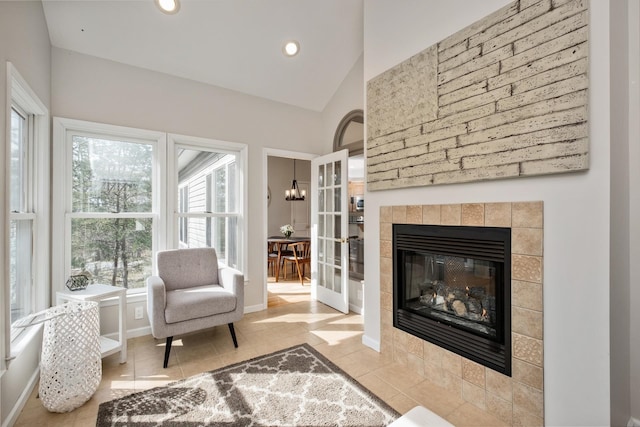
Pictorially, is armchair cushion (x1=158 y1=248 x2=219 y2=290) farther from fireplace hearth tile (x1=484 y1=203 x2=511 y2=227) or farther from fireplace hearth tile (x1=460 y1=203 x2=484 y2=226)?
fireplace hearth tile (x1=484 y1=203 x2=511 y2=227)

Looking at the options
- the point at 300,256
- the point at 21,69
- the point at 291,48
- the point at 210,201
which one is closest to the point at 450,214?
the point at 291,48

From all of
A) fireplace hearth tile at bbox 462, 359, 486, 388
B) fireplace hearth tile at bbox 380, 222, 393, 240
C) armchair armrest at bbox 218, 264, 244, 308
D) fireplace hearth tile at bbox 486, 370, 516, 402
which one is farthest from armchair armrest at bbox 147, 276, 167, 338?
fireplace hearth tile at bbox 486, 370, 516, 402

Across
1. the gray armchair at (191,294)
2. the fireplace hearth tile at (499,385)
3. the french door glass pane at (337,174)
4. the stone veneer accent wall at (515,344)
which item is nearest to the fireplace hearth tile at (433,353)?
the stone veneer accent wall at (515,344)

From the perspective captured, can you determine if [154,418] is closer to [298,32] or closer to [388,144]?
[388,144]

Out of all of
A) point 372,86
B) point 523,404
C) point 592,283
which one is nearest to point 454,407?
point 523,404

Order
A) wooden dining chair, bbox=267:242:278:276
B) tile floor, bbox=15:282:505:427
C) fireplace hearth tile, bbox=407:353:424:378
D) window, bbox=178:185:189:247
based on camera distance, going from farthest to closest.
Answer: wooden dining chair, bbox=267:242:278:276 → window, bbox=178:185:189:247 → fireplace hearth tile, bbox=407:353:424:378 → tile floor, bbox=15:282:505:427

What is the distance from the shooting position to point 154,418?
1.80m

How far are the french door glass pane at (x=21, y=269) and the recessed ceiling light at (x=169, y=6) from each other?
6.58ft

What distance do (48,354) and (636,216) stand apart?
11.2 ft

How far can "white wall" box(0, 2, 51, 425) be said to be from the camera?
1.67 metres

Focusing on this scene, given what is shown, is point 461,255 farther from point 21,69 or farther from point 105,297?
point 21,69

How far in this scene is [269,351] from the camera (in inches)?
105

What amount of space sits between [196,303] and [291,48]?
8.82 feet

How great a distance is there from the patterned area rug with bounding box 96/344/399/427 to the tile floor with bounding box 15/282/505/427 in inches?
4.5
